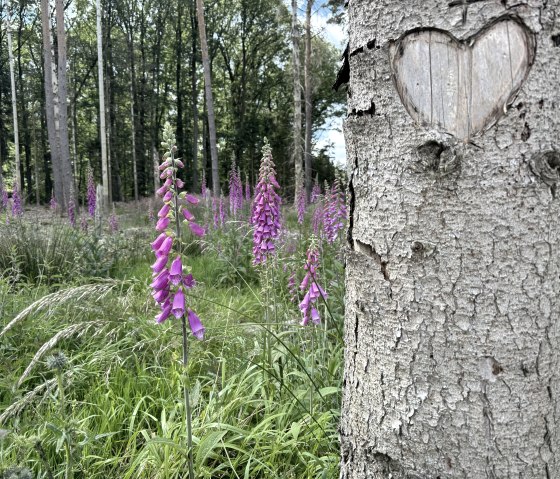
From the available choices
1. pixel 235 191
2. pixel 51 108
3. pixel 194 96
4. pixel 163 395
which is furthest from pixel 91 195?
pixel 194 96

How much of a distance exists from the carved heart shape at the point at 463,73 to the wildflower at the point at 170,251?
95 centimetres

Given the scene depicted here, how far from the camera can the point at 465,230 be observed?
0.82 metres

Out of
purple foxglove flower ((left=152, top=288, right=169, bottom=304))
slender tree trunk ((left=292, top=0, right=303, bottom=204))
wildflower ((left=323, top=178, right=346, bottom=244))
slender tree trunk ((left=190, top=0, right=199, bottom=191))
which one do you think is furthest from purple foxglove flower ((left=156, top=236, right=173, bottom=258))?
slender tree trunk ((left=190, top=0, right=199, bottom=191))

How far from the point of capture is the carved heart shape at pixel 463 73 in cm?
78

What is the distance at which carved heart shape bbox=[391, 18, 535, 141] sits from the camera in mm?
783

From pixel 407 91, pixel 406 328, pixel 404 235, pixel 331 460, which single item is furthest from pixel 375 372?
pixel 331 460

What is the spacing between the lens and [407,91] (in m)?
0.86

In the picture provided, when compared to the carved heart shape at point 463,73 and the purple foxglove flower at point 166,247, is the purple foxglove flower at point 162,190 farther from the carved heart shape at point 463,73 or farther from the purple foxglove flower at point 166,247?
the carved heart shape at point 463,73

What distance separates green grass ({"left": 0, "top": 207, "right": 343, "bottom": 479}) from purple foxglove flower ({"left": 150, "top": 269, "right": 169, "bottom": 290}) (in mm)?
125

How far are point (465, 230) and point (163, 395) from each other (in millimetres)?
2278

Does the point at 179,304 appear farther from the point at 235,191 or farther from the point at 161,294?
the point at 235,191

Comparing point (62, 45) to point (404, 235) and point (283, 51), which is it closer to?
point (404, 235)

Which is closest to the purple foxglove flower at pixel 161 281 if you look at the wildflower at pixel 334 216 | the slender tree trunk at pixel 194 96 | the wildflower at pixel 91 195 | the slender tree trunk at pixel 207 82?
the wildflower at pixel 334 216

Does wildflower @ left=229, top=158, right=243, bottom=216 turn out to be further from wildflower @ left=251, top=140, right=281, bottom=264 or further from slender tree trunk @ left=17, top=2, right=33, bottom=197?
slender tree trunk @ left=17, top=2, right=33, bottom=197
